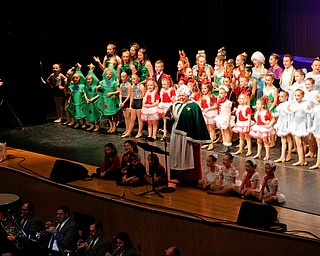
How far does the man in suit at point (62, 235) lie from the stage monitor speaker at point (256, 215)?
2.25 metres

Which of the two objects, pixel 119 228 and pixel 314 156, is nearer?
pixel 119 228

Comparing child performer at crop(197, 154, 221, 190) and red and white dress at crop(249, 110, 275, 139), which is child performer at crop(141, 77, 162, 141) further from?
child performer at crop(197, 154, 221, 190)

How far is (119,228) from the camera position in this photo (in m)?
9.06

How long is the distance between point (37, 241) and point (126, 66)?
480cm

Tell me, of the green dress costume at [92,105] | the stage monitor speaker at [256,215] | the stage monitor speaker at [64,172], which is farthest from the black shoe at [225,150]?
the stage monitor speaker at [256,215]

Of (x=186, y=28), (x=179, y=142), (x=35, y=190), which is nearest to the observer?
(x=179, y=142)

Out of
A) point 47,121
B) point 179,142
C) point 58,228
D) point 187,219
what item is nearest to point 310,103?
point 179,142

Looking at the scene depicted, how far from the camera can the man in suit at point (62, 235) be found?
894 cm

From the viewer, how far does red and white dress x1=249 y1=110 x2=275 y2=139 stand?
1080cm

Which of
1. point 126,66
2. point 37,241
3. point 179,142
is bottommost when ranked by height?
point 37,241

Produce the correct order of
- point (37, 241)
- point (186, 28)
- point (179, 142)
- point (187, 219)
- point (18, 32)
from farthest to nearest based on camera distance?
point (186, 28) → point (18, 32) → point (179, 142) → point (37, 241) → point (187, 219)

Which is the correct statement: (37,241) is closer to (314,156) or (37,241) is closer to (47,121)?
(314,156)

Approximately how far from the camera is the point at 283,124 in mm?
10781

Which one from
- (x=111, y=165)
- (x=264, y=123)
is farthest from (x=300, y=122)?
(x=111, y=165)
